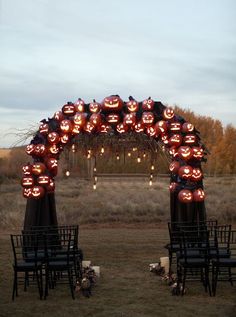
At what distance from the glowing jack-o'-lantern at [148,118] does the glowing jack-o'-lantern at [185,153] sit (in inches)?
38.4

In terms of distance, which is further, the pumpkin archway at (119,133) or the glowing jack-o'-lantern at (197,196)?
the pumpkin archway at (119,133)

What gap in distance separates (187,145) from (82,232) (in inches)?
287

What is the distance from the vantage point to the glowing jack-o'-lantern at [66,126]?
11.5 metres

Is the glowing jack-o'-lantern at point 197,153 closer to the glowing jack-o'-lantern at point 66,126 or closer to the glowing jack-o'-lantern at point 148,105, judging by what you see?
the glowing jack-o'-lantern at point 148,105

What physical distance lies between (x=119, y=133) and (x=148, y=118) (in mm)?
924

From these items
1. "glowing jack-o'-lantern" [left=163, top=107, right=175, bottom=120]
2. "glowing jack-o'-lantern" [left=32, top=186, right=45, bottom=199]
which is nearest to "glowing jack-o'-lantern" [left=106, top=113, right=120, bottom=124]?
"glowing jack-o'-lantern" [left=163, top=107, right=175, bottom=120]

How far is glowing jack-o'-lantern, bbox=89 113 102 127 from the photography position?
1146 cm

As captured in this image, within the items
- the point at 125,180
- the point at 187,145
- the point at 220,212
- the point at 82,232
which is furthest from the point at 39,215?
the point at 125,180

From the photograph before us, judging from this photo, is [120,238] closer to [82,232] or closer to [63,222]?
[82,232]

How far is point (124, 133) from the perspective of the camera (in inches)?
480

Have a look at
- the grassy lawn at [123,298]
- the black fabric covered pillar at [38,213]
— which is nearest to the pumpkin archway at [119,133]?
the black fabric covered pillar at [38,213]

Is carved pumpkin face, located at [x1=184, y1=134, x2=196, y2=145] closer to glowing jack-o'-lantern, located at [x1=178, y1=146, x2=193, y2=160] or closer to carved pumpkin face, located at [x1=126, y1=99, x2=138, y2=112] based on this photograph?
glowing jack-o'-lantern, located at [x1=178, y1=146, x2=193, y2=160]

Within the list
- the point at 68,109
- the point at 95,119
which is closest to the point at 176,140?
the point at 95,119

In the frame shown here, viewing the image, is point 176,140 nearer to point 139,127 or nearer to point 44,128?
→ point 139,127
